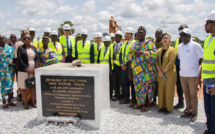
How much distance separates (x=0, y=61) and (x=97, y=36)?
3168 mm

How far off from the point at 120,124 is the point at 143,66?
5.68 feet

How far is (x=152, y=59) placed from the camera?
5.30m

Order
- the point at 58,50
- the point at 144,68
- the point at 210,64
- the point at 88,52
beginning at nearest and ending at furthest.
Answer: the point at 210,64, the point at 144,68, the point at 58,50, the point at 88,52

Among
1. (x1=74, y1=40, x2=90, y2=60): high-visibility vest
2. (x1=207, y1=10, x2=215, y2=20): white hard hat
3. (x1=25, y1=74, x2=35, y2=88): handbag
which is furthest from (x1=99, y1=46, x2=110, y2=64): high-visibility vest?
(x1=207, y1=10, x2=215, y2=20): white hard hat

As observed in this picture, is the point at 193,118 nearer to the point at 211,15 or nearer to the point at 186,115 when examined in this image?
the point at 186,115

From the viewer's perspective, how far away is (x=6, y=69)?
19.0ft

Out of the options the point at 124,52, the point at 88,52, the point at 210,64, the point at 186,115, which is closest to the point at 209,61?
the point at 210,64

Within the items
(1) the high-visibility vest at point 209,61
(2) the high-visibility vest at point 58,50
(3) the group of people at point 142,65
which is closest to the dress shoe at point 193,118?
(3) the group of people at point 142,65

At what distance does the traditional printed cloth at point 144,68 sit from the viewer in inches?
209

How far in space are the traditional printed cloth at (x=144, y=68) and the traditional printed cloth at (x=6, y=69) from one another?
3.55m

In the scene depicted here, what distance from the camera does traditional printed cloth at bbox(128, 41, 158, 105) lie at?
532cm

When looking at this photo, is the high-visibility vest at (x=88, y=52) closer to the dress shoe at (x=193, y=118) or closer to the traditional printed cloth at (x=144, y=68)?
the traditional printed cloth at (x=144, y=68)

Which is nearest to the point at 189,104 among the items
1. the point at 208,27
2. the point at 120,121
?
the point at 120,121

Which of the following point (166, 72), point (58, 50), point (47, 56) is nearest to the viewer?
point (166, 72)
